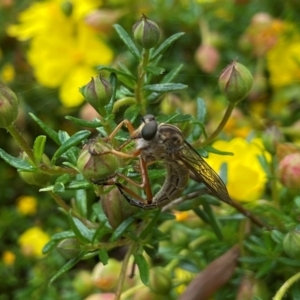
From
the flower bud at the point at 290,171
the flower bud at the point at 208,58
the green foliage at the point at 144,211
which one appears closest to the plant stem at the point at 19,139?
the green foliage at the point at 144,211

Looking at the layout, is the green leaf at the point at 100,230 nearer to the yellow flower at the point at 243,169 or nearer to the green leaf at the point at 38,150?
the green leaf at the point at 38,150

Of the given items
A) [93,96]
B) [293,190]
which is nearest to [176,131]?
[93,96]

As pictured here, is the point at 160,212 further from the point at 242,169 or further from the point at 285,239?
the point at 242,169

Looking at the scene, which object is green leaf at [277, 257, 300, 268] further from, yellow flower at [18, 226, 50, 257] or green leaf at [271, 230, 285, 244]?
yellow flower at [18, 226, 50, 257]

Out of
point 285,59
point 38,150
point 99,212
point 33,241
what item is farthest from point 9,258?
Answer: point 285,59

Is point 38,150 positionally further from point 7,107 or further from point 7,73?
point 7,73

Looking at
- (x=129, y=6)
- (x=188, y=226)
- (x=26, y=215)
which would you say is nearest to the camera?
(x=188, y=226)

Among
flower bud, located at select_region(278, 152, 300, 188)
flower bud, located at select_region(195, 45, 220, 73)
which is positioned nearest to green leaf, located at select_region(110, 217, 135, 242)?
flower bud, located at select_region(278, 152, 300, 188)
